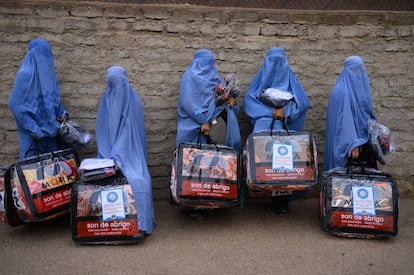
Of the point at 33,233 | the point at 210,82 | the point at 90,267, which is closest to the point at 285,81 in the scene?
the point at 210,82

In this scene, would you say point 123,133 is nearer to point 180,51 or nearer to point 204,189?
point 204,189

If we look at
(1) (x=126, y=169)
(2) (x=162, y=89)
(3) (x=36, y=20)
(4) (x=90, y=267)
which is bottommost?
(4) (x=90, y=267)

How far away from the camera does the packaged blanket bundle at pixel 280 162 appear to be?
3883 mm

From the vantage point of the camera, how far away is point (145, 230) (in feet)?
12.6

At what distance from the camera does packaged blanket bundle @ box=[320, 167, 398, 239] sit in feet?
12.6

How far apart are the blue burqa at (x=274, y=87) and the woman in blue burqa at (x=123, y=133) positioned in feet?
3.58

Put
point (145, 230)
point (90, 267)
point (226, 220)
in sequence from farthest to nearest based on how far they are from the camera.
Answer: point (226, 220)
point (145, 230)
point (90, 267)

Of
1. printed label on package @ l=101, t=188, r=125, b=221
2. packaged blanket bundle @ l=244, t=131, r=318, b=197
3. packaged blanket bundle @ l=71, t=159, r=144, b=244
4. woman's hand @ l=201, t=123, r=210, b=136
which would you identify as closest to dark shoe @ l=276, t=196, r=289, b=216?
packaged blanket bundle @ l=244, t=131, r=318, b=197

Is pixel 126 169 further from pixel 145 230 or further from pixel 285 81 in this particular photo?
pixel 285 81

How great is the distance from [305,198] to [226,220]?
3.63 ft

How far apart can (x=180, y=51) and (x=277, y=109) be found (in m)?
1.24

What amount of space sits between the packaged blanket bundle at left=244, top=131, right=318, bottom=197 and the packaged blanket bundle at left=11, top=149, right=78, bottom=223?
1.58 meters

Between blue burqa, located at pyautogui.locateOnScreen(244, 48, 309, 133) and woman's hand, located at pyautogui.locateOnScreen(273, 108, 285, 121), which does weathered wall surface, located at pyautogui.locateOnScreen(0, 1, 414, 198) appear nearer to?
blue burqa, located at pyautogui.locateOnScreen(244, 48, 309, 133)

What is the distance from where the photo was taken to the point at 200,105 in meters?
4.25
